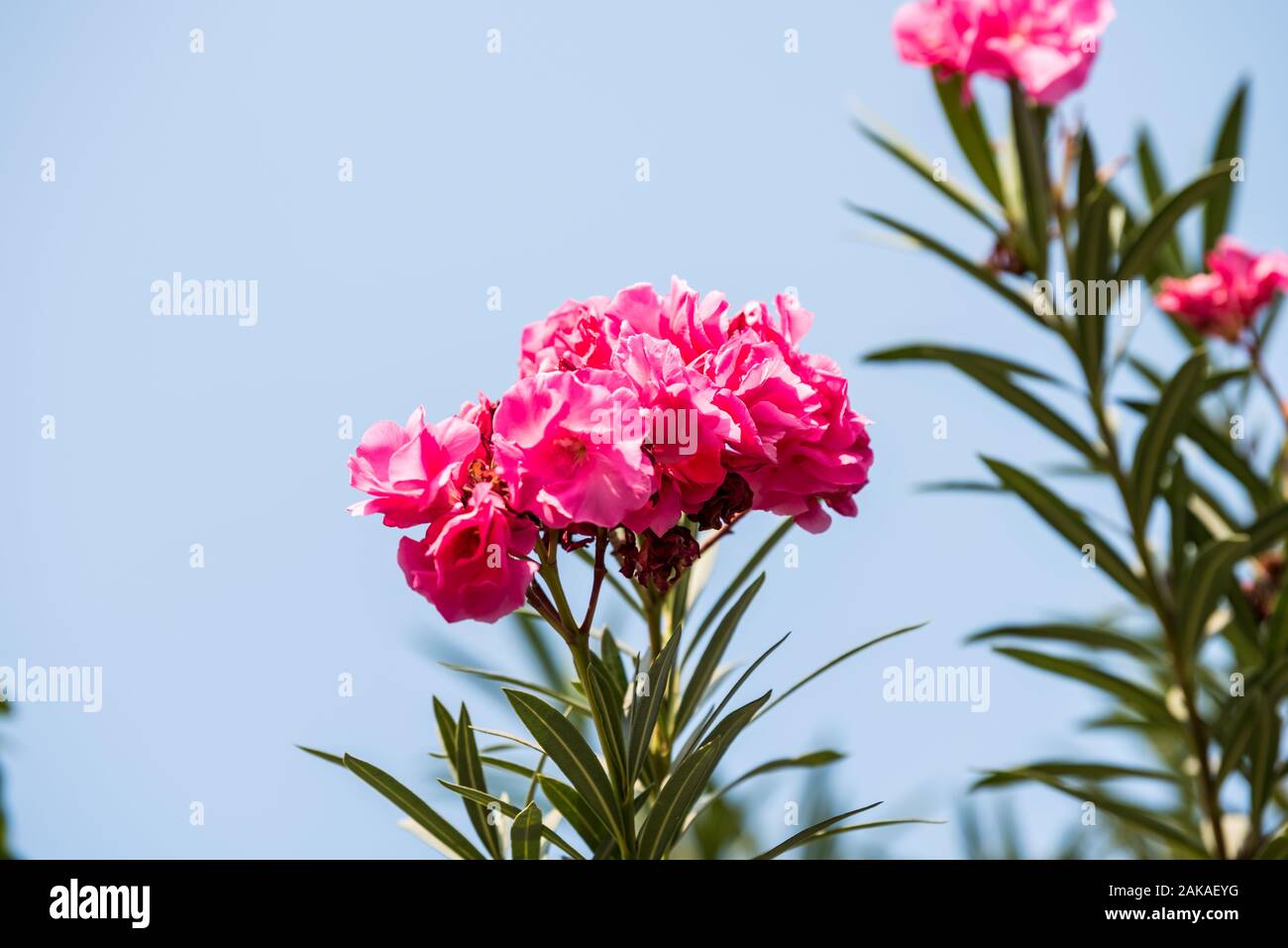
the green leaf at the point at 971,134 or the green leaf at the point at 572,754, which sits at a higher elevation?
the green leaf at the point at 971,134

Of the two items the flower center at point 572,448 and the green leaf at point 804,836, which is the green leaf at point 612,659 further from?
the flower center at point 572,448

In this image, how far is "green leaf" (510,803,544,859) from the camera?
887 millimetres

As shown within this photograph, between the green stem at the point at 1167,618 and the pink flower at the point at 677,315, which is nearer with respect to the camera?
the pink flower at the point at 677,315

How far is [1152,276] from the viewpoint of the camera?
2.04 m

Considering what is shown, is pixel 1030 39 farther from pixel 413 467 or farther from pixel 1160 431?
pixel 413 467

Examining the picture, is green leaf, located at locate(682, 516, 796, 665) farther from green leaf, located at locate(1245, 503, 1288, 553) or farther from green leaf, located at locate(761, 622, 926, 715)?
green leaf, located at locate(1245, 503, 1288, 553)

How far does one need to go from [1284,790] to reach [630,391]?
5.25 ft

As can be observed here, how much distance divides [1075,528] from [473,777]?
0.91m

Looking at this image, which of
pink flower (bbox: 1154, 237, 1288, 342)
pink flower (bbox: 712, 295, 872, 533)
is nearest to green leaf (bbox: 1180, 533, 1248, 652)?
pink flower (bbox: 1154, 237, 1288, 342)

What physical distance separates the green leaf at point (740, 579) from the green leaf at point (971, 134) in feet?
2.81

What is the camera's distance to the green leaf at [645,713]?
890mm

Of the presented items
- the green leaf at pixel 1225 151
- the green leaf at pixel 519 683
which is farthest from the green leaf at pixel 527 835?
the green leaf at pixel 1225 151
